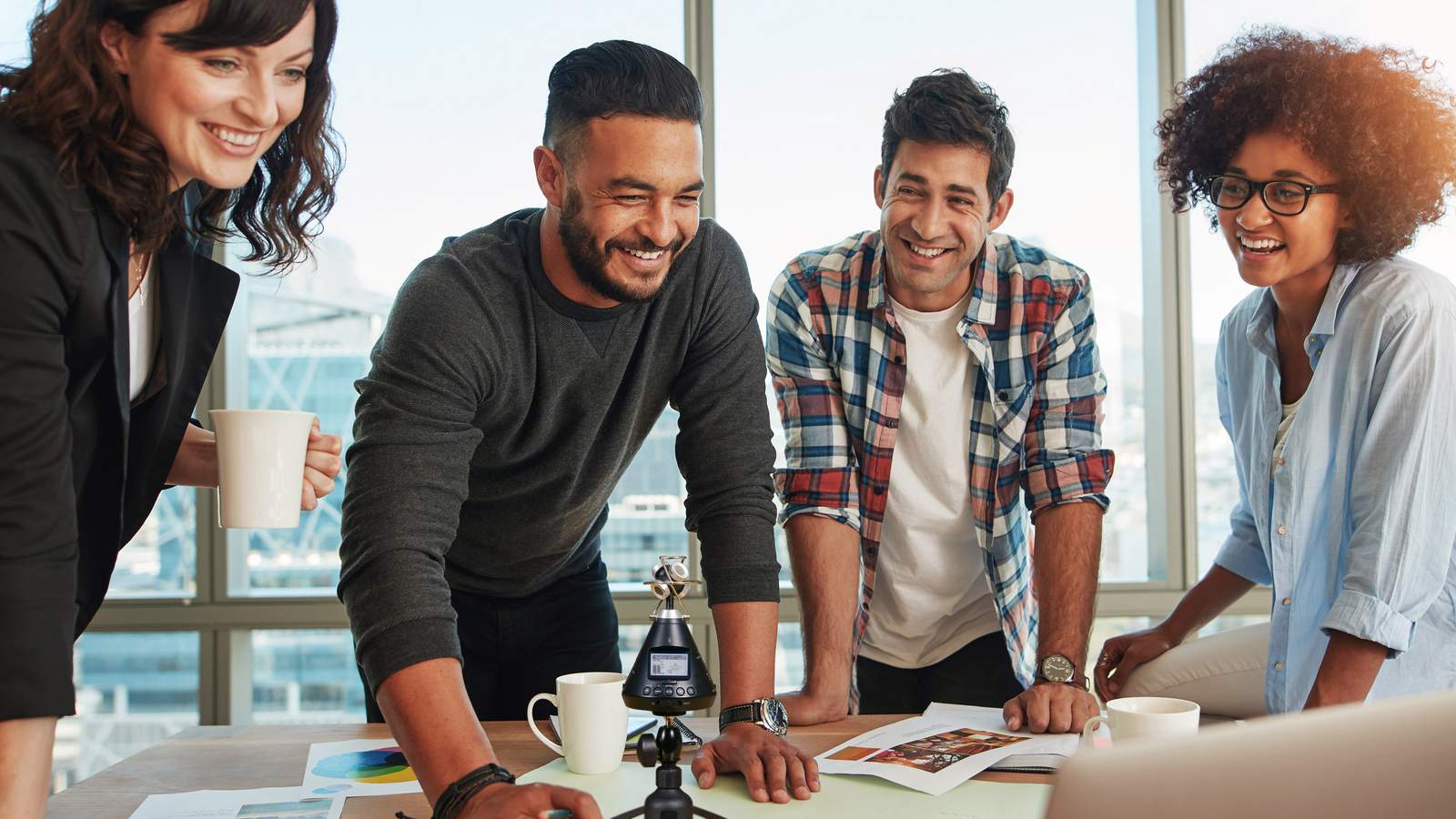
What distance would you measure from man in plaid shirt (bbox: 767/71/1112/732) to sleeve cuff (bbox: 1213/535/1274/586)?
0.89ft

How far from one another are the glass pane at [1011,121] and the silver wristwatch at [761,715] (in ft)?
7.45

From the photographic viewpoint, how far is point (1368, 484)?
1.60 meters

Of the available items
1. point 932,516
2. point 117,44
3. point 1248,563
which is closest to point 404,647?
point 117,44

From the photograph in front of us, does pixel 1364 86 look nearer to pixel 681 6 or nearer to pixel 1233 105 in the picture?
pixel 1233 105

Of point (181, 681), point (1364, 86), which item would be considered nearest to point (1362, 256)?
point (1364, 86)

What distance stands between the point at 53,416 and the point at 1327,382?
164 centimetres

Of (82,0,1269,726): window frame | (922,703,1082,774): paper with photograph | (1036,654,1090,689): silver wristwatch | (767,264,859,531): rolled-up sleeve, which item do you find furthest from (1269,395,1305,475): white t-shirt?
(82,0,1269,726): window frame

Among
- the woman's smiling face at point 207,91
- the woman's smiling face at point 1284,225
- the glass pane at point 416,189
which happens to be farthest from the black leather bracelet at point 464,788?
the glass pane at point 416,189

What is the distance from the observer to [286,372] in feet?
12.0

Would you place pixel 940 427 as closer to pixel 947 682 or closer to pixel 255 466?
pixel 947 682

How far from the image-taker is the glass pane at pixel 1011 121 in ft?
12.0

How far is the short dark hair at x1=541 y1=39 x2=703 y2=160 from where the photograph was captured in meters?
1.65

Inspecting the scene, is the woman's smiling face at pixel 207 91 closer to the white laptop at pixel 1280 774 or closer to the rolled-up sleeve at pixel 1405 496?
the white laptop at pixel 1280 774

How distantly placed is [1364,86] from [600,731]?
1546mm
